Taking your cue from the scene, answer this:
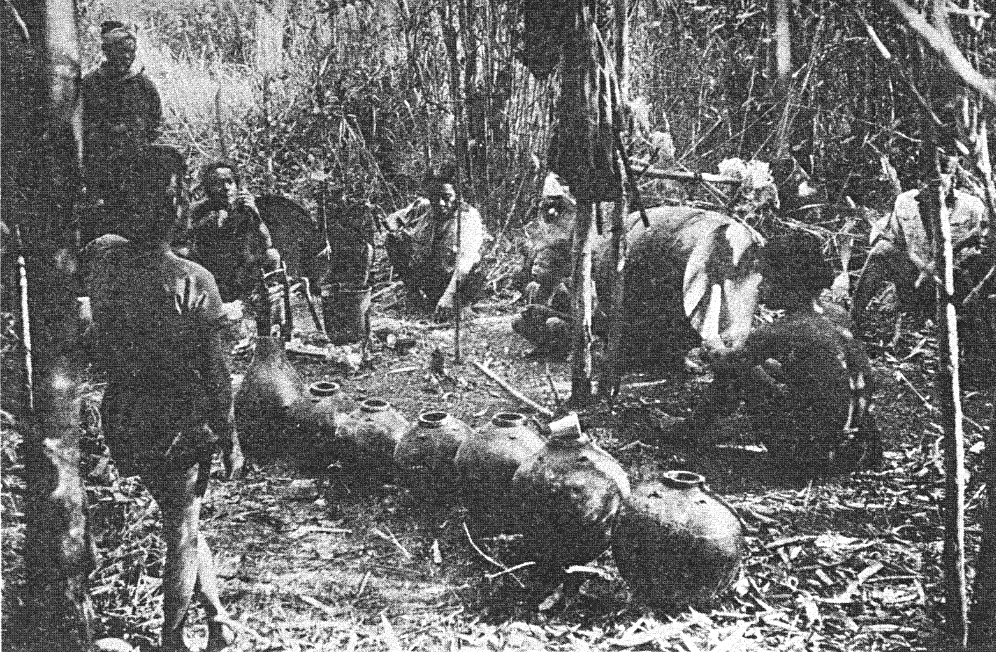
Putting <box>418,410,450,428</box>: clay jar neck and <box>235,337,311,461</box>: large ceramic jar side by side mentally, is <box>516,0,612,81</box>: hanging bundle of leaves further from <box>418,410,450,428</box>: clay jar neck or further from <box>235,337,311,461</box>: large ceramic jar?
<box>235,337,311,461</box>: large ceramic jar

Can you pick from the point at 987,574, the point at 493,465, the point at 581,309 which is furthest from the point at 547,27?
the point at 987,574

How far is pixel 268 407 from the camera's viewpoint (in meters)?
5.41

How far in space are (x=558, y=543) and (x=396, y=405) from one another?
277 centimetres

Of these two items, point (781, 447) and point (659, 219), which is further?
point (659, 219)

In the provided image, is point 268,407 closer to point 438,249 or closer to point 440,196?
point 438,249

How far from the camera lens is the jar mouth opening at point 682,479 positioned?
12.5 feet

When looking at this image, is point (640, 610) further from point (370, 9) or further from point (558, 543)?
point (370, 9)

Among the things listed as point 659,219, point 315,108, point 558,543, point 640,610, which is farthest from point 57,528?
point 315,108

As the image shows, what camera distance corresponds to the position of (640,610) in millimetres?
3771

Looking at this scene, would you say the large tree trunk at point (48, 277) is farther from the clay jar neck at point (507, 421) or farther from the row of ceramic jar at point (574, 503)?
the clay jar neck at point (507, 421)

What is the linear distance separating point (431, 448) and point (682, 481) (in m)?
1.45

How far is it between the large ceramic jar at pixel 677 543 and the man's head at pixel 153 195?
2216 millimetres

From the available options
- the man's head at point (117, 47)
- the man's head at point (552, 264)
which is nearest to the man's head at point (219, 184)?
the man's head at point (117, 47)

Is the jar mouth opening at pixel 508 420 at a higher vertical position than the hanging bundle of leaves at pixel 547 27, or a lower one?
lower
